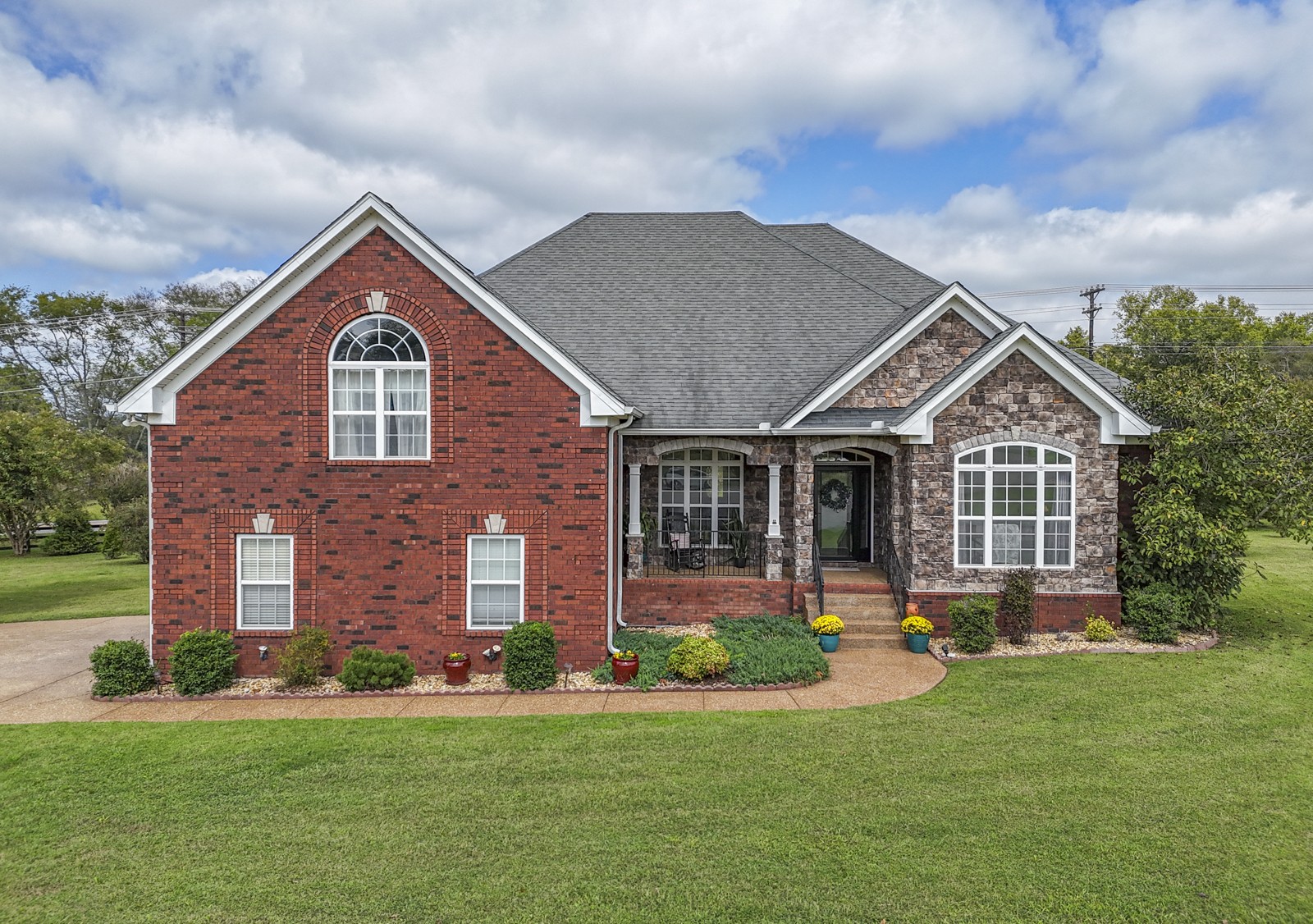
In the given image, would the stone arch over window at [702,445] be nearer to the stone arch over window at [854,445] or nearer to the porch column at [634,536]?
the porch column at [634,536]

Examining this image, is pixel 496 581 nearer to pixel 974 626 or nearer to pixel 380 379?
pixel 380 379

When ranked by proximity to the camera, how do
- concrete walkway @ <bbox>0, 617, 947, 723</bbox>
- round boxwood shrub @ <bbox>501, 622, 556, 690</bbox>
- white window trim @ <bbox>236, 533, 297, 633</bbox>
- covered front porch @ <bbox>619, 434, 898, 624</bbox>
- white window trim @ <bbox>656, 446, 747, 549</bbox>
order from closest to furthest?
concrete walkway @ <bbox>0, 617, 947, 723</bbox> < round boxwood shrub @ <bbox>501, 622, 556, 690</bbox> < white window trim @ <bbox>236, 533, 297, 633</bbox> < covered front porch @ <bbox>619, 434, 898, 624</bbox> < white window trim @ <bbox>656, 446, 747, 549</bbox>

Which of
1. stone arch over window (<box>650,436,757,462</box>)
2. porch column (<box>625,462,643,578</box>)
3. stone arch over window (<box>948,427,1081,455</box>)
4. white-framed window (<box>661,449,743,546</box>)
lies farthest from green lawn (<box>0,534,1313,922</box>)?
white-framed window (<box>661,449,743,546</box>)

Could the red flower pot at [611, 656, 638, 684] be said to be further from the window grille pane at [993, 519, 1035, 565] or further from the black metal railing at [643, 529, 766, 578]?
the window grille pane at [993, 519, 1035, 565]

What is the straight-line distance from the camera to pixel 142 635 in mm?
15266

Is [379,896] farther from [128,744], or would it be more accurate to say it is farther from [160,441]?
[160,441]

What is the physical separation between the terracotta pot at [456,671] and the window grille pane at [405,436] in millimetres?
3282

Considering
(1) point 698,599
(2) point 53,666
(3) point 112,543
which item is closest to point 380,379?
A: (1) point 698,599

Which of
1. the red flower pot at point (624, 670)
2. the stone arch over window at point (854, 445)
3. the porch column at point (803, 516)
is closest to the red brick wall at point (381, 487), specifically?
the red flower pot at point (624, 670)

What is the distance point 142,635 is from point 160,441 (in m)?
6.24

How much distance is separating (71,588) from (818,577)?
22.7 m

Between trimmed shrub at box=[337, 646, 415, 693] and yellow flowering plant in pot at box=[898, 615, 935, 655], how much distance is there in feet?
27.2

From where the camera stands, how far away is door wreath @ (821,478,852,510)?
17.4 m

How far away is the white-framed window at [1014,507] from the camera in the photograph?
524 inches
